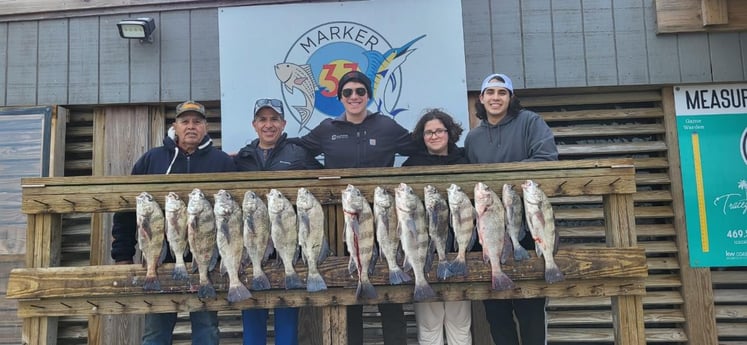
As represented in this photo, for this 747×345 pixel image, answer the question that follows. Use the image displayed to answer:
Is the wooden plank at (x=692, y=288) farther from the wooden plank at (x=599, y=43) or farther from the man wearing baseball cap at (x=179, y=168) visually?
the man wearing baseball cap at (x=179, y=168)

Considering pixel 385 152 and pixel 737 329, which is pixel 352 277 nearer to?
pixel 385 152

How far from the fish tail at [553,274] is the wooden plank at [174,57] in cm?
286

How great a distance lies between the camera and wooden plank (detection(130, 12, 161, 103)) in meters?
3.95

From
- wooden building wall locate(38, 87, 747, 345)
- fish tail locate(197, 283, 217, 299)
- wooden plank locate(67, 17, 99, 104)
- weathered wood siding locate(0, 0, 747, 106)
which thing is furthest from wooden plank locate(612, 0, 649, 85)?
wooden plank locate(67, 17, 99, 104)

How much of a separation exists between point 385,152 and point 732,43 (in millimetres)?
2832

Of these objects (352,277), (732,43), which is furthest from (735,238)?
(352,277)

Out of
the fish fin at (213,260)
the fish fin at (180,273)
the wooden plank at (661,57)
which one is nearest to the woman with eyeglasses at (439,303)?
the fish fin at (213,260)

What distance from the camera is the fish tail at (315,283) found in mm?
2561

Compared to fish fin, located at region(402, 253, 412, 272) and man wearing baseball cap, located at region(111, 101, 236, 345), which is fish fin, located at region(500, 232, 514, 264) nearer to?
fish fin, located at region(402, 253, 412, 272)

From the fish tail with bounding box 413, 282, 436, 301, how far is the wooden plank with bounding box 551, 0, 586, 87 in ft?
7.03

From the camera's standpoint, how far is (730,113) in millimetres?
3848

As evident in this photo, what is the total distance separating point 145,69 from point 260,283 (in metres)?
2.28

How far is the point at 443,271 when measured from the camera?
257 centimetres

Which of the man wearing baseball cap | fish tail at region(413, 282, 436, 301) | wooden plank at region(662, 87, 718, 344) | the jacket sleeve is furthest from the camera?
wooden plank at region(662, 87, 718, 344)
